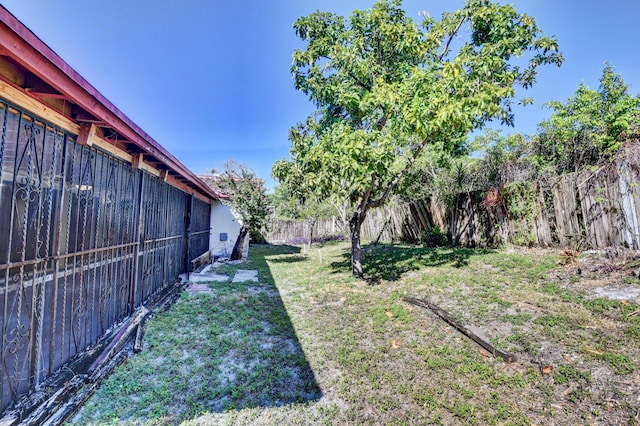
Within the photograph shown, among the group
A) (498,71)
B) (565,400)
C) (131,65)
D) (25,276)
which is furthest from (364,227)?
(25,276)

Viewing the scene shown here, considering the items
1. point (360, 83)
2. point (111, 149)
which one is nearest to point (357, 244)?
point (360, 83)

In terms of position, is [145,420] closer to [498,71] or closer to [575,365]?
[575,365]

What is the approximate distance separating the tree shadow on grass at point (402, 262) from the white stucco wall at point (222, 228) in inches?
173

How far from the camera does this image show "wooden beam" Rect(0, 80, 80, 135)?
177 centimetres

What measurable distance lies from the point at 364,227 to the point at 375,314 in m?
10.1

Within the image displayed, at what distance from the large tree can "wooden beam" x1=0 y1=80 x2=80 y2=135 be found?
334 cm

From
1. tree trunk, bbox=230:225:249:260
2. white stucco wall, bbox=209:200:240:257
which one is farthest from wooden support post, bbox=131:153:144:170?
white stucco wall, bbox=209:200:240:257

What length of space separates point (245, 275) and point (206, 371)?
4.35 metres

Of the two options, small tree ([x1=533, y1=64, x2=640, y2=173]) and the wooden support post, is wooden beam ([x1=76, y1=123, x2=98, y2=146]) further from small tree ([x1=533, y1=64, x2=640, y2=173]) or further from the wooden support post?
small tree ([x1=533, y1=64, x2=640, y2=173])

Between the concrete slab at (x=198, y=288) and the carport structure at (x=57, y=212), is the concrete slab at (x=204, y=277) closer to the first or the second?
the concrete slab at (x=198, y=288)

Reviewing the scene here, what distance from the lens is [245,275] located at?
6941 mm

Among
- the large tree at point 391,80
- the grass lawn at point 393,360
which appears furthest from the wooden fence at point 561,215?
the large tree at point 391,80

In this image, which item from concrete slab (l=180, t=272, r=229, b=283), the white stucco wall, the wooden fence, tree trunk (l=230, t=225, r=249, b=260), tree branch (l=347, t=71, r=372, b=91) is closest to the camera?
the wooden fence

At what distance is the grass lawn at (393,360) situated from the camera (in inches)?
82.4
